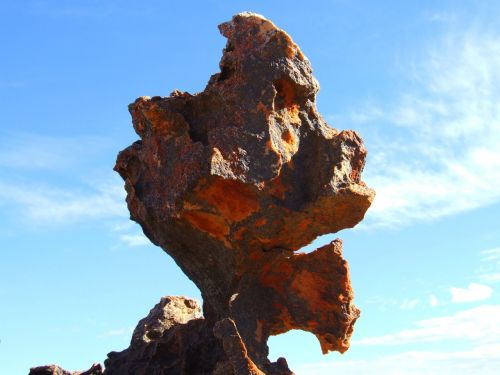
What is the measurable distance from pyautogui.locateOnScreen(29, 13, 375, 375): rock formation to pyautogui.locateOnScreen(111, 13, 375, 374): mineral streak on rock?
0.02 meters

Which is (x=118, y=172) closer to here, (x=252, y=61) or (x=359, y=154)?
(x=252, y=61)

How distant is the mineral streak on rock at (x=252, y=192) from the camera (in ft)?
30.9

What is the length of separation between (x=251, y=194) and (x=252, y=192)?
52 millimetres

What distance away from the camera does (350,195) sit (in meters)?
9.66

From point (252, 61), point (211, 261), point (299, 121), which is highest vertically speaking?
point (252, 61)

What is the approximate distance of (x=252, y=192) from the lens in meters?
9.36

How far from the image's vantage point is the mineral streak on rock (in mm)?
9406

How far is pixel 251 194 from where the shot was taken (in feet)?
30.8

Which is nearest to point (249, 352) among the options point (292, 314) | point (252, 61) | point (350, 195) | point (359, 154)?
point (292, 314)

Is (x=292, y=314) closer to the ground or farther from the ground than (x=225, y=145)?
closer to the ground

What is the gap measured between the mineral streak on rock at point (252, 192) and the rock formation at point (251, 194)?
20 millimetres

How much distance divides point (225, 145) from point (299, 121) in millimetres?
1471

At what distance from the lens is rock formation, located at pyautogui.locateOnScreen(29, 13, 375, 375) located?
941 cm

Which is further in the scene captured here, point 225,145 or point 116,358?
point 116,358
